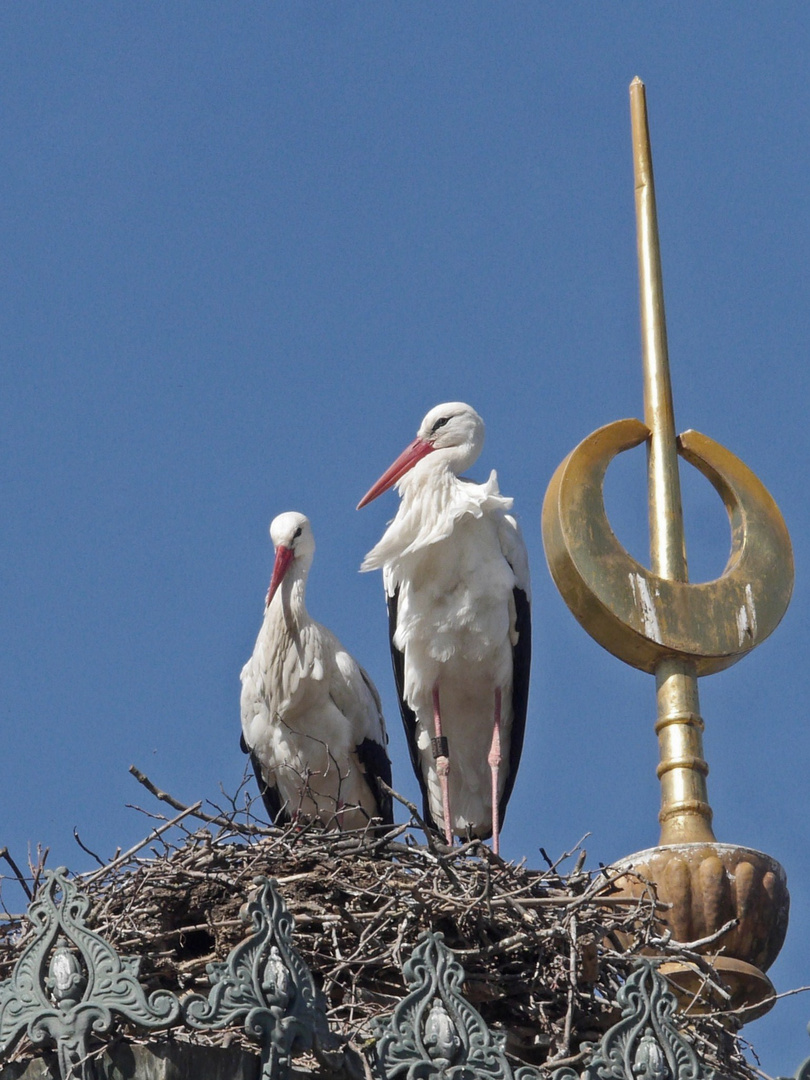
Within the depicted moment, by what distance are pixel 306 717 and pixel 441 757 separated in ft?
1.88

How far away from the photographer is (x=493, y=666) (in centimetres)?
805

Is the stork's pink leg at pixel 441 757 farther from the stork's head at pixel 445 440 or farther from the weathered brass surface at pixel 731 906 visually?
the weathered brass surface at pixel 731 906

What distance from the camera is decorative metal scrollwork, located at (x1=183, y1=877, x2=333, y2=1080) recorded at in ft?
15.6

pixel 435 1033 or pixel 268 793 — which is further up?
pixel 268 793

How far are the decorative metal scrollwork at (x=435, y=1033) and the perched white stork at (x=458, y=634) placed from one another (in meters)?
2.80

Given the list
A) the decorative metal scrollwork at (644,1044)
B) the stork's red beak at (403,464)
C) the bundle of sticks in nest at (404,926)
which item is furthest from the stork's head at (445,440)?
the decorative metal scrollwork at (644,1044)

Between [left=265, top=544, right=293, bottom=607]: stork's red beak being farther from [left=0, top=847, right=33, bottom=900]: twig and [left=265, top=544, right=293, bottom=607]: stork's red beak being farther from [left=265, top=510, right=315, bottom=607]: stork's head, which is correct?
[left=0, top=847, right=33, bottom=900]: twig

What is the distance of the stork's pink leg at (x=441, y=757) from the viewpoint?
7.99 metres

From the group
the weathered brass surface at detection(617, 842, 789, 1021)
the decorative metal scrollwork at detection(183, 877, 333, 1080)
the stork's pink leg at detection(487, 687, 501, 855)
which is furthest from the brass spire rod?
the decorative metal scrollwork at detection(183, 877, 333, 1080)

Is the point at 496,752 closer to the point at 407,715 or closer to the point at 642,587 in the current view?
the point at 407,715

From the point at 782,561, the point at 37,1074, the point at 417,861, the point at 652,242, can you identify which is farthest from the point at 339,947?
the point at 652,242

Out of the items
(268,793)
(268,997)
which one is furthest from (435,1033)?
(268,793)

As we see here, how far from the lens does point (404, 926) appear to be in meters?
5.72

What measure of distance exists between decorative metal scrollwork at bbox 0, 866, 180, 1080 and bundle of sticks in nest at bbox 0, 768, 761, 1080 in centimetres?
75
